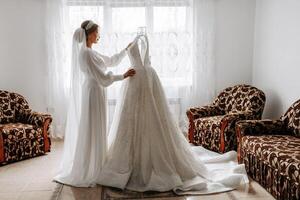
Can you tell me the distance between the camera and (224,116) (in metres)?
4.46

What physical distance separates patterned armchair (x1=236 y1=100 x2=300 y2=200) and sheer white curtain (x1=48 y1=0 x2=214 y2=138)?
1.74 m

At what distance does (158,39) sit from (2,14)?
240 centimetres

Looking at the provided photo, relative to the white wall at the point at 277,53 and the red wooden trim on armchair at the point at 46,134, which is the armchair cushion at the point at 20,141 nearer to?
the red wooden trim on armchair at the point at 46,134

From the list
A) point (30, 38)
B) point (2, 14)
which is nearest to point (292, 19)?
point (30, 38)

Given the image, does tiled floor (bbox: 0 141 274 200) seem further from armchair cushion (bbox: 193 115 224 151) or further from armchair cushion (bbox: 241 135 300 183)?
armchair cushion (bbox: 193 115 224 151)

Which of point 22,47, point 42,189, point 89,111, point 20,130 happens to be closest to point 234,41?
point 89,111

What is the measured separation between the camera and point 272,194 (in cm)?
324

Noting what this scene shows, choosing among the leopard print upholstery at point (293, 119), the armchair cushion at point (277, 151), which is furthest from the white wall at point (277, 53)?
the armchair cushion at point (277, 151)

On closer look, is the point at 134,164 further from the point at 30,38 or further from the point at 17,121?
the point at 30,38

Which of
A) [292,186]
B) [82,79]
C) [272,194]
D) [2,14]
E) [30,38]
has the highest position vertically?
[2,14]

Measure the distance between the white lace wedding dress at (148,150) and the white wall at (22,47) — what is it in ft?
7.40

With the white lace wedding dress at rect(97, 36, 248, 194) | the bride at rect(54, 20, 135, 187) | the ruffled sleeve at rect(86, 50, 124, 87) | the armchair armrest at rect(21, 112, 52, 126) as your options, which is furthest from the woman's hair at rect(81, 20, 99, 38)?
the armchair armrest at rect(21, 112, 52, 126)

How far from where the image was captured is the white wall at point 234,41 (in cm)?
546

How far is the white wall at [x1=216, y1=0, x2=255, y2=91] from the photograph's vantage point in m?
5.46
